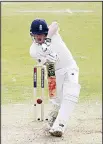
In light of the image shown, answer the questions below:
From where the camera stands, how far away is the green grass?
40.9ft

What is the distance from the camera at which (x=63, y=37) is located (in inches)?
798

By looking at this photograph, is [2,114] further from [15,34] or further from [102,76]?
[15,34]

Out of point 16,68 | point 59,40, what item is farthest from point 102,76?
point 59,40

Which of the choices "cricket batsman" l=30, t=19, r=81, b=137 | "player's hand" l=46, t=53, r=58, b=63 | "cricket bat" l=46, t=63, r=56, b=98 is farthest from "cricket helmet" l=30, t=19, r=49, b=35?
"cricket bat" l=46, t=63, r=56, b=98

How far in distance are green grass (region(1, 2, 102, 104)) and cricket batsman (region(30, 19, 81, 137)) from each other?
9.51 ft

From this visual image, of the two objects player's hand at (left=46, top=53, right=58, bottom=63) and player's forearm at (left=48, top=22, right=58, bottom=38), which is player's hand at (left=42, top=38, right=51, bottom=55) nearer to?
player's hand at (left=46, top=53, right=58, bottom=63)

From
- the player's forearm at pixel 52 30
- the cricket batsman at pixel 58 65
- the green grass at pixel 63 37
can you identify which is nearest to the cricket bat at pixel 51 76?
the cricket batsman at pixel 58 65

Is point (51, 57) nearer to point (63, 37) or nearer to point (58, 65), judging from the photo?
point (58, 65)

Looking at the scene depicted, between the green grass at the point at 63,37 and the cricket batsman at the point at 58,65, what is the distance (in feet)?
9.51

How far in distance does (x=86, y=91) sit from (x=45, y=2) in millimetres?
16777

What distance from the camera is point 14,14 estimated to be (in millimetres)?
24984

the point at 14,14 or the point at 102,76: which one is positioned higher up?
the point at 14,14

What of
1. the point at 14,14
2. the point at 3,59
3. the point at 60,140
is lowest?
the point at 60,140

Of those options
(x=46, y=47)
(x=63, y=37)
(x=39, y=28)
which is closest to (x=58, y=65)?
(x=46, y=47)
